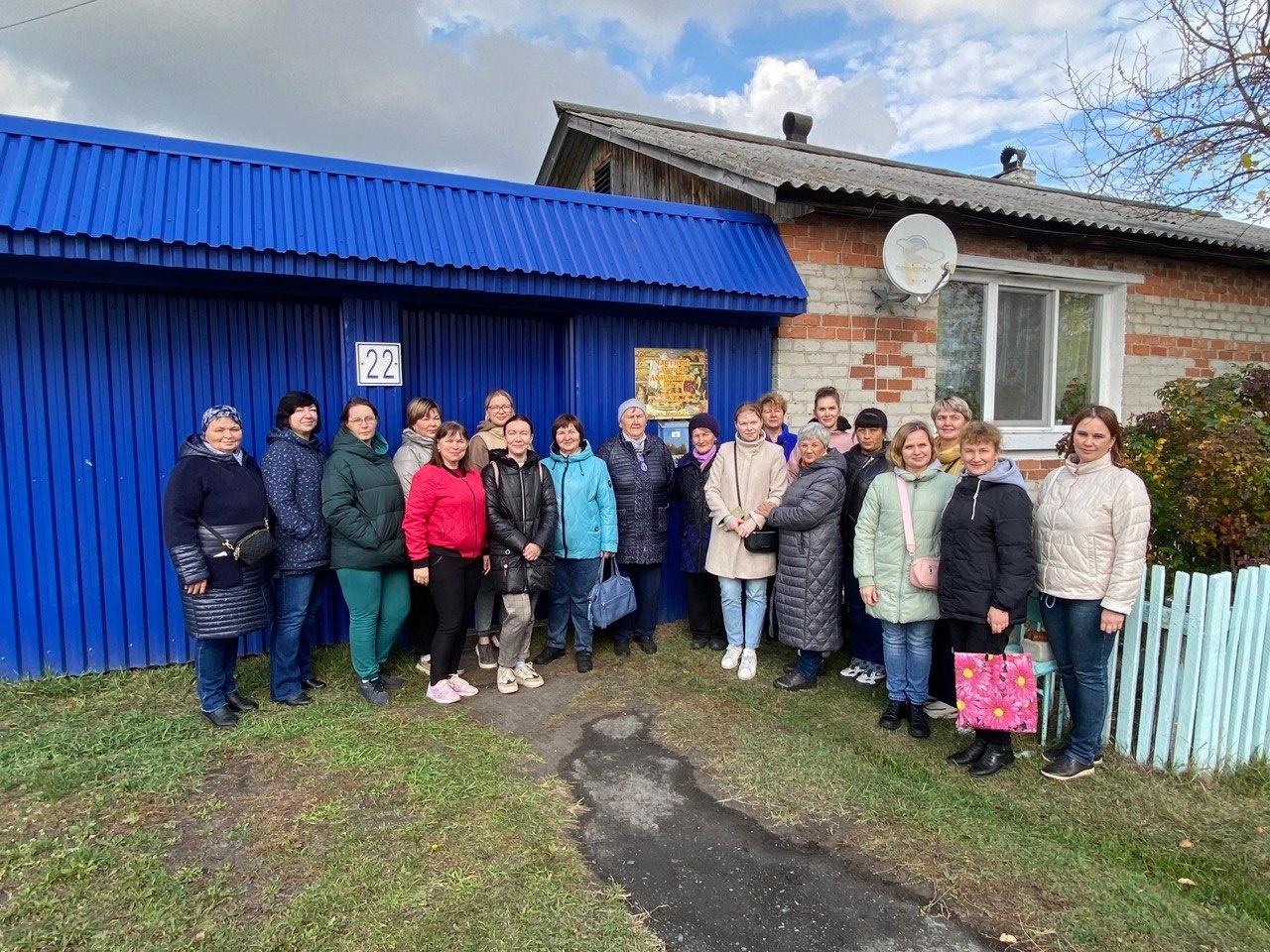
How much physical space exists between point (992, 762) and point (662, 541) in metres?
2.41

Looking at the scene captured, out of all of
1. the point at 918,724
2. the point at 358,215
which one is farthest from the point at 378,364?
the point at 918,724

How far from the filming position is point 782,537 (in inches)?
177

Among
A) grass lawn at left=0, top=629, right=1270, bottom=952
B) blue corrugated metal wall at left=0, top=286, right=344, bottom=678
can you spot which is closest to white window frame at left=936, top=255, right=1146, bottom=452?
grass lawn at left=0, top=629, right=1270, bottom=952

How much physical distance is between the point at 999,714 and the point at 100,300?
5.42 metres

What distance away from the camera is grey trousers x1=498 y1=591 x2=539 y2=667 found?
4.39 m

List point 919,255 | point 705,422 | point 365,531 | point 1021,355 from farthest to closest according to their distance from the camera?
point 1021,355 < point 919,255 < point 705,422 < point 365,531

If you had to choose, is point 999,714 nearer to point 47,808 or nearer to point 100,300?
point 47,808

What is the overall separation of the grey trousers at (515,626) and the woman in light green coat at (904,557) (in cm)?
196

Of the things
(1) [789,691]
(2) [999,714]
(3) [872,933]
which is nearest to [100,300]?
(1) [789,691]

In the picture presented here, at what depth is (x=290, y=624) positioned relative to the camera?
13.3ft

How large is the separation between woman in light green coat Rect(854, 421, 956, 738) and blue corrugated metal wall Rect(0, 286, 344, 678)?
152 inches

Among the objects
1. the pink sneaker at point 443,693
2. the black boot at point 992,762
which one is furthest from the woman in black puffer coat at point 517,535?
the black boot at point 992,762

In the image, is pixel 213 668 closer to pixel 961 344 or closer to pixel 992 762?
pixel 992 762

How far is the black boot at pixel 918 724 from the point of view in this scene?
12.7ft
